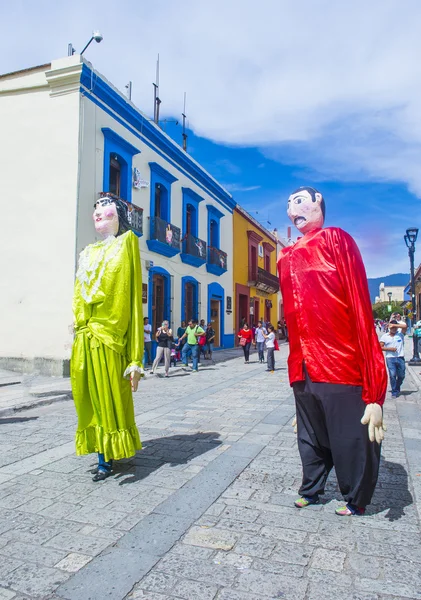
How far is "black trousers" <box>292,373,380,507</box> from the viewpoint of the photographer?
101 inches

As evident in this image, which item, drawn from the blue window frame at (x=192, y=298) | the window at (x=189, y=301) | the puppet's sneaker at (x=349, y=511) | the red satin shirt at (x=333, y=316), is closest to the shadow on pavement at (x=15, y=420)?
the red satin shirt at (x=333, y=316)

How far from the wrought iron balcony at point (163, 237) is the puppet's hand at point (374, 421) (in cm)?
1168

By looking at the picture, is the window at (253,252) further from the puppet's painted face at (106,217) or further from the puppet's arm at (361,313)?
the puppet's arm at (361,313)

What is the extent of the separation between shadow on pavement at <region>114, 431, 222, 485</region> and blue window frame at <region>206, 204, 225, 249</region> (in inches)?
567

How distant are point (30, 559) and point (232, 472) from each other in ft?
5.48

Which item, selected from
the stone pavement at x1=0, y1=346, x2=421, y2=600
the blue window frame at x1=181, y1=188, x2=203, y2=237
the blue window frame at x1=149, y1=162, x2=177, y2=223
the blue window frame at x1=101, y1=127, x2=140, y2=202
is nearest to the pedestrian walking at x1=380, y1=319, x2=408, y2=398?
the stone pavement at x1=0, y1=346, x2=421, y2=600

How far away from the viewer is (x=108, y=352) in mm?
3389

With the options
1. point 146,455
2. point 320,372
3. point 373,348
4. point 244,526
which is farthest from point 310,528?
point 146,455

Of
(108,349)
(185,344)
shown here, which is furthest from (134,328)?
(185,344)

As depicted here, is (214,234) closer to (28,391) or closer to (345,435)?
(28,391)

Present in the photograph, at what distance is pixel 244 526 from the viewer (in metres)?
2.63

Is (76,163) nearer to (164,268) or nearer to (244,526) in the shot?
(164,268)

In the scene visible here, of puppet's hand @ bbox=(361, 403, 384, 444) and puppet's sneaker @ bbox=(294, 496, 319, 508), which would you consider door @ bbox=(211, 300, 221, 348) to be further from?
puppet's hand @ bbox=(361, 403, 384, 444)

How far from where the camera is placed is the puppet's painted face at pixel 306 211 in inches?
115
